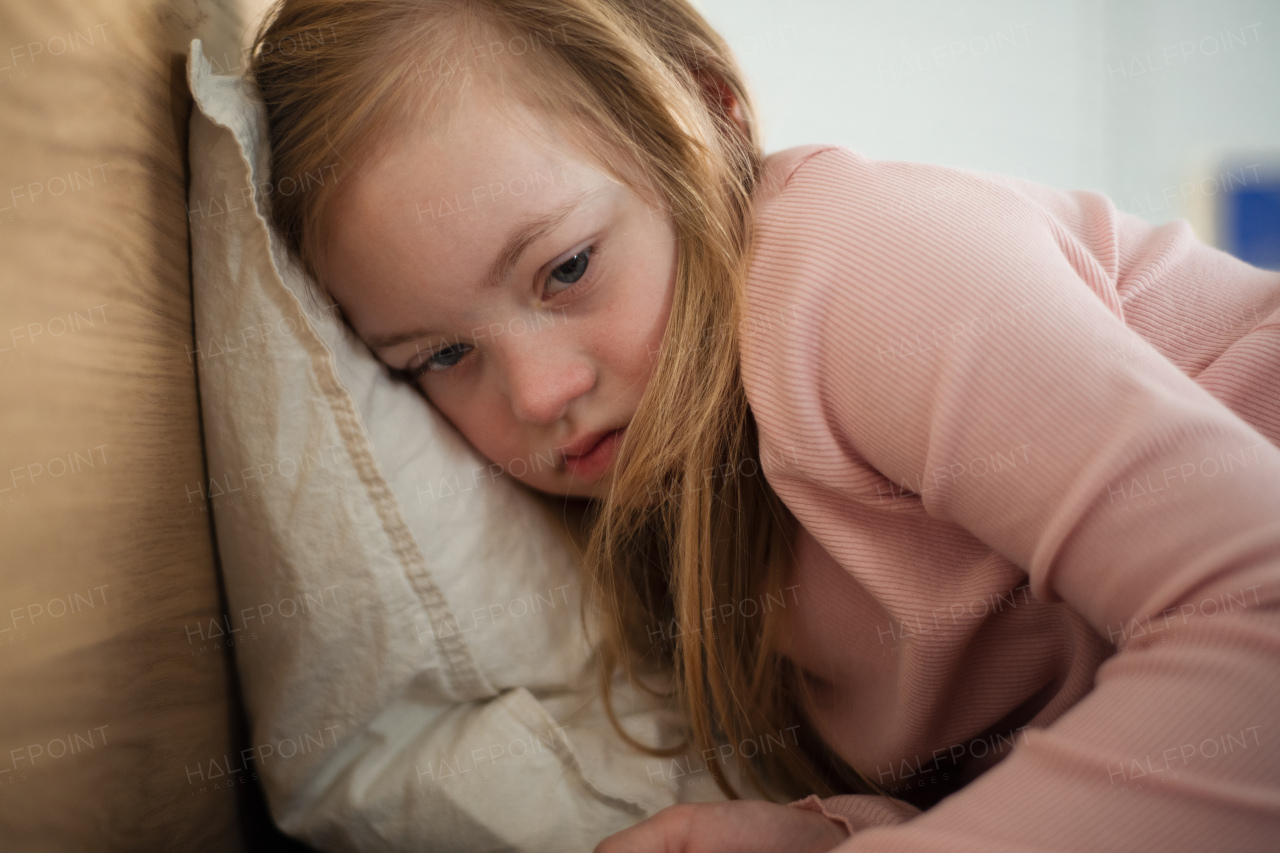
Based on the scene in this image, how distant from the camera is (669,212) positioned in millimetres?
663

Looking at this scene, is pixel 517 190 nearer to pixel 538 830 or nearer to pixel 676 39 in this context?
pixel 676 39

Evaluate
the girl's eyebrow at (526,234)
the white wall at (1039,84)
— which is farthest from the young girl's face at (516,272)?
the white wall at (1039,84)

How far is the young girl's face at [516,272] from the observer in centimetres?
61

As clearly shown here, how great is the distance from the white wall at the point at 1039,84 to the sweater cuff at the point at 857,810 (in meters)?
1.37

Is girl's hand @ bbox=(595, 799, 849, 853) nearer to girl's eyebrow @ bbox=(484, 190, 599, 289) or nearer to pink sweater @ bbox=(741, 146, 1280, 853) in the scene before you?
pink sweater @ bbox=(741, 146, 1280, 853)

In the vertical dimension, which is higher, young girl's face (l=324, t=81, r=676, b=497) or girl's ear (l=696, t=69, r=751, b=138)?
girl's ear (l=696, t=69, r=751, b=138)

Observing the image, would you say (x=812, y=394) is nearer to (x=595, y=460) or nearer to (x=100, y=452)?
(x=595, y=460)

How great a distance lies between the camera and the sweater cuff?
0.55 metres

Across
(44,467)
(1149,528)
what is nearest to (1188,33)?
(1149,528)

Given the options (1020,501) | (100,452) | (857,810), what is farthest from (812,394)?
(100,452)

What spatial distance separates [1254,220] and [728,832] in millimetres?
2087

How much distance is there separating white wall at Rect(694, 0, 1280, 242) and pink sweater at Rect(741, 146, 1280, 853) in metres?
1.09

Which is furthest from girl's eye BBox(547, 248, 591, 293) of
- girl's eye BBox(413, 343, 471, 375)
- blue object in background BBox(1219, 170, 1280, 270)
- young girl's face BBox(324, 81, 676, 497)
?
blue object in background BBox(1219, 170, 1280, 270)

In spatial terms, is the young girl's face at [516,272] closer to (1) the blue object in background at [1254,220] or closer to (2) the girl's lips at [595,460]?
(2) the girl's lips at [595,460]
